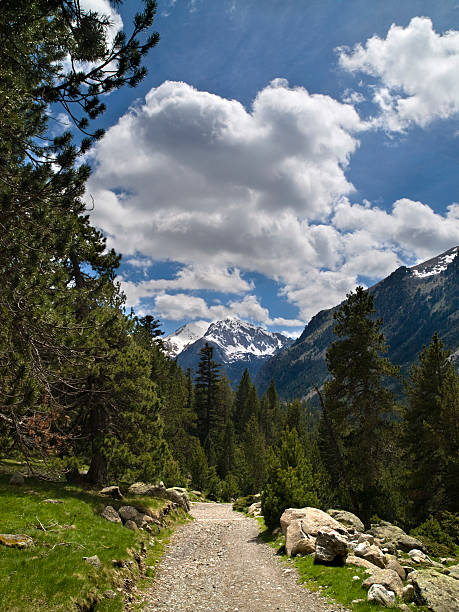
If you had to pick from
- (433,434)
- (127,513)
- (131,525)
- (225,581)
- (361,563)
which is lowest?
(225,581)

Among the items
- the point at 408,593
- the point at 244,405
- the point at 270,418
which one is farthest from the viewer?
the point at 244,405

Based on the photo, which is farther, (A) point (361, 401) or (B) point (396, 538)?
(A) point (361, 401)

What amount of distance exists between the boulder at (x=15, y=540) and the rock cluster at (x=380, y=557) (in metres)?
9.12

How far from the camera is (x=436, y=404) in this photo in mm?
25469

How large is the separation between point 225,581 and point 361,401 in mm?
16853

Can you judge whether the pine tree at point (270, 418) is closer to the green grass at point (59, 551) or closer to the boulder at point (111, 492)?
the boulder at point (111, 492)

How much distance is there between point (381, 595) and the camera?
29.7 feet

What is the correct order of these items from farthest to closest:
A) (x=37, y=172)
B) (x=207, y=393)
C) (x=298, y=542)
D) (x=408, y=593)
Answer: (x=207, y=393)
(x=298, y=542)
(x=408, y=593)
(x=37, y=172)

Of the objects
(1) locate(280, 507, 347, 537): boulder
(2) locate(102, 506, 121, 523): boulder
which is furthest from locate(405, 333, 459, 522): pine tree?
(2) locate(102, 506, 121, 523): boulder

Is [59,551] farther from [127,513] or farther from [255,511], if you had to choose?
[255,511]

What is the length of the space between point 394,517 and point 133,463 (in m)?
20.0

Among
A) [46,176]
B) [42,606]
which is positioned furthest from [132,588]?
[46,176]

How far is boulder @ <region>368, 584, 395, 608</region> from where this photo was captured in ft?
28.9

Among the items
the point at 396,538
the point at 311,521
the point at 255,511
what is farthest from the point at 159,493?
the point at 396,538
